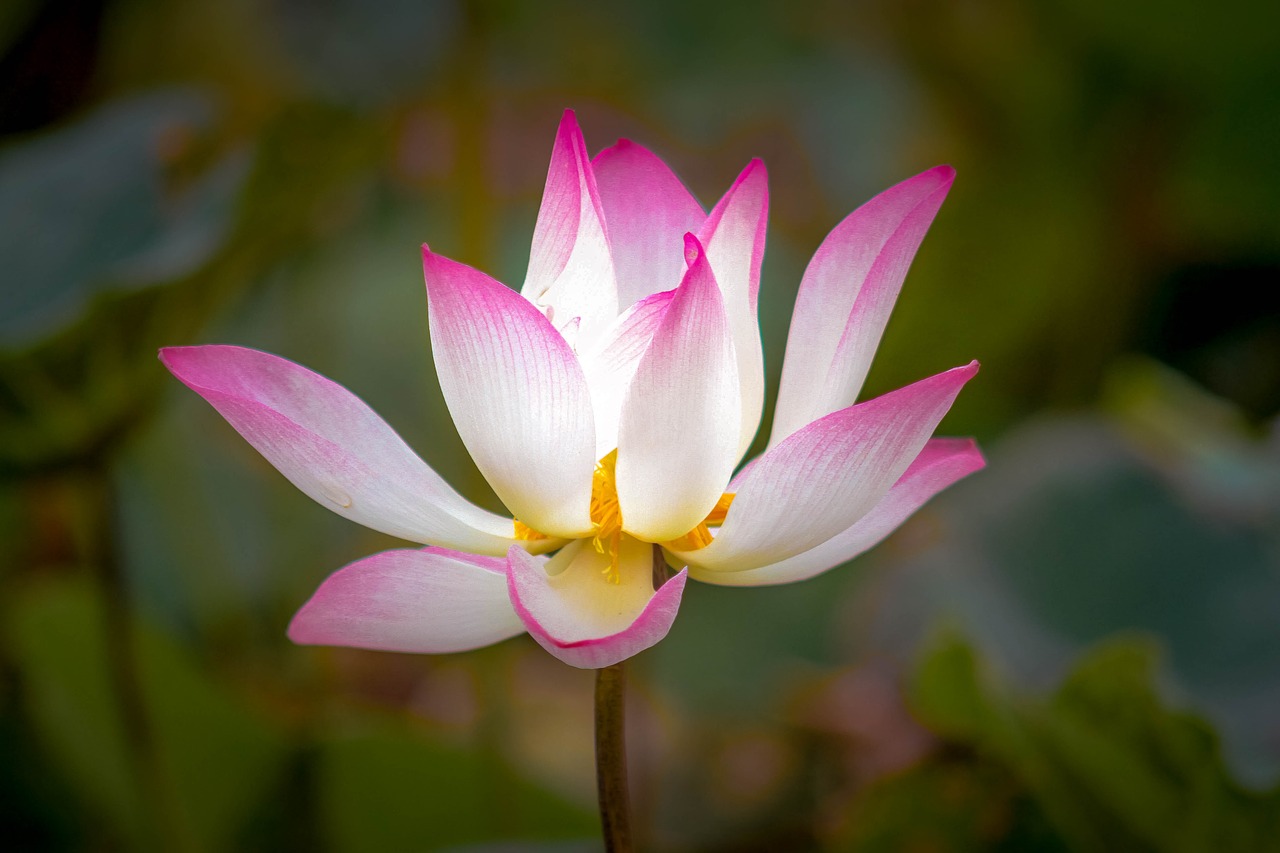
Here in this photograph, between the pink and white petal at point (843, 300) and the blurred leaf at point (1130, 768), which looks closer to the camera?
the pink and white petal at point (843, 300)

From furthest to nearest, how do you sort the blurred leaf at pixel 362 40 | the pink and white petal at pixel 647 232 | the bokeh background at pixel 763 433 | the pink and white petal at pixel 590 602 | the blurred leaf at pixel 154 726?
the blurred leaf at pixel 362 40
the blurred leaf at pixel 154 726
the bokeh background at pixel 763 433
the pink and white petal at pixel 647 232
the pink and white petal at pixel 590 602

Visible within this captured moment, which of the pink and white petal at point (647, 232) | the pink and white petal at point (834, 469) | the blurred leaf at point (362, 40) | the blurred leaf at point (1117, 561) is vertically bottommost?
the blurred leaf at point (1117, 561)

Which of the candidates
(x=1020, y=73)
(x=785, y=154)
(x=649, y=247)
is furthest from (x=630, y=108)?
(x=649, y=247)

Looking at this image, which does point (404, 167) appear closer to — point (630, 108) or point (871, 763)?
point (630, 108)

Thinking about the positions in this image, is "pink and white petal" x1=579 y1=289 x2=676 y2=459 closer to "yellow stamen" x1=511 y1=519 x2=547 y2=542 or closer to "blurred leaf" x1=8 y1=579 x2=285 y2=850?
"yellow stamen" x1=511 y1=519 x2=547 y2=542

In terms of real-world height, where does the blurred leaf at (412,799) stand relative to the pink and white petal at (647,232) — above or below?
below

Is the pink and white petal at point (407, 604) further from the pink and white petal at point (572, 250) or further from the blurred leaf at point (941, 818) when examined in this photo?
the blurred leaf at point (941, 818)

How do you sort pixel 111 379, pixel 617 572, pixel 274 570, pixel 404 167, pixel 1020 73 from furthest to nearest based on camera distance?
pixel 404 167
pixel 1020 73
pixel 274 570
pixel 111 379
pixel 617 572

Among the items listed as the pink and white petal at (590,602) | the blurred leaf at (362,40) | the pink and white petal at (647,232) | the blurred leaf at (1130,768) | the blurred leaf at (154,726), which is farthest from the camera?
the blurred leaf at (362,40)

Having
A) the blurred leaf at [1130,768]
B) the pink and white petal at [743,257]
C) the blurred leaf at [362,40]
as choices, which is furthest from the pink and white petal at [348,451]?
the blurred leaf at [362,40]
